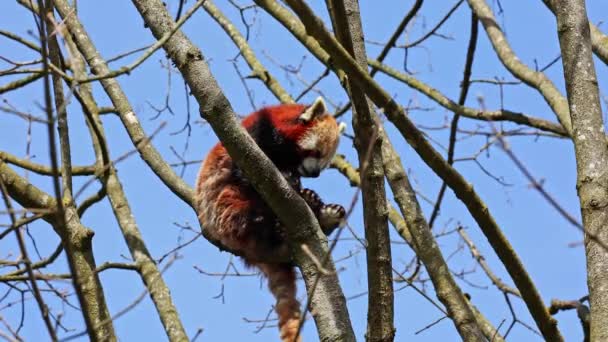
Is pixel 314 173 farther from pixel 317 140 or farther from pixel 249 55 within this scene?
pixel 249 55

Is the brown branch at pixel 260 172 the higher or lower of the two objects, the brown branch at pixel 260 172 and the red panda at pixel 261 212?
the lower

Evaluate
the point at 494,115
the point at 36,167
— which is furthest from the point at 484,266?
the point at 36,167

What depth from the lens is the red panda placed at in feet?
14.7

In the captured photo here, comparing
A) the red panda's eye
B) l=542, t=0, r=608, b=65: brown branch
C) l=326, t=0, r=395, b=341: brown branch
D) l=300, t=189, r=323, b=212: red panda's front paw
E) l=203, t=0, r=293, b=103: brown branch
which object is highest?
l=203, t=0, r=293, b=103: brown branch

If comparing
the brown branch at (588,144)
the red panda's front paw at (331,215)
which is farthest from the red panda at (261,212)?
the brown branch at (588,144)

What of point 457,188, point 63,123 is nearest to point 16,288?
point 63,123

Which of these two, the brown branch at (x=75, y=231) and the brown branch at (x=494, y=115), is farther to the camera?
the brown branch at (x=494, y=115)

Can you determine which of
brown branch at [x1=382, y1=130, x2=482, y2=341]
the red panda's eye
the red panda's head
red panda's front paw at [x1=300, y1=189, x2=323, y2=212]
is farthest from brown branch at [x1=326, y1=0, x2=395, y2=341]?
the red panda's eye

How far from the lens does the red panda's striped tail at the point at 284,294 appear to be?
14.5ft

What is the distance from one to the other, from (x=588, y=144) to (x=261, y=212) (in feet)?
5.94

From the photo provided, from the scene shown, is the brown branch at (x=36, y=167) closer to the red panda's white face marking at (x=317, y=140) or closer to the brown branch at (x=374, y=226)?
the red panda's white face marking at (x=317, y=140)

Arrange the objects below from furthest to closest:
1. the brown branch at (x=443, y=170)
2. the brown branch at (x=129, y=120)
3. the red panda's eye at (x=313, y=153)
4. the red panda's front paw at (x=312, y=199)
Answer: the red panda's eye at (x=313, y=153) < the red panda's front paw at (x=312, y=199) < the brown branch at (x=129, y=120) < the brown branch at (x=443, y=170)

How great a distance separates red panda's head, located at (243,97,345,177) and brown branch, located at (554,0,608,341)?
1909 mm

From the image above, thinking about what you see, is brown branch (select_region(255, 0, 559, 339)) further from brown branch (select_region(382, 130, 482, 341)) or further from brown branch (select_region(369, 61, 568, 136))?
brown branch (select_region(369, 61, 568, 136))
